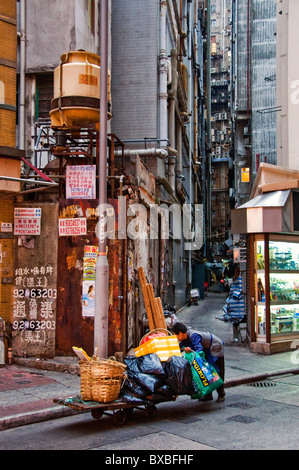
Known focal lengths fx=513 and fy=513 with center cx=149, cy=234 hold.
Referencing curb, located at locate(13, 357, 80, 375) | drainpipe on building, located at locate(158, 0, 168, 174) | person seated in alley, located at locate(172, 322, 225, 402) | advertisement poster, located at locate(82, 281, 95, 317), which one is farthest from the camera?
drainpipe on building, located at locate(158, 0, 168, 174)

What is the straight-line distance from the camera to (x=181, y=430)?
22.2 feet

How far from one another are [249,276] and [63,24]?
890 cm

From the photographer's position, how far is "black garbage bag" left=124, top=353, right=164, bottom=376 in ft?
23.9

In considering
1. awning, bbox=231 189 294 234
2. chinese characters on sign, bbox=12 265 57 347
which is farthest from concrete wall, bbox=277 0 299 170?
chinese characters on sign, bbox=12 265 57 347

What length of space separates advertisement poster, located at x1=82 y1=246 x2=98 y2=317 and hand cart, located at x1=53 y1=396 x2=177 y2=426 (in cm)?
361

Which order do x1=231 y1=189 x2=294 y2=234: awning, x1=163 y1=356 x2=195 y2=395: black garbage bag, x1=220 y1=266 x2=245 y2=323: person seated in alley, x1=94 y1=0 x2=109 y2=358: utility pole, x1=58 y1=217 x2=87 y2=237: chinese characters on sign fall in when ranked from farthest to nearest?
x1=220 y1=266 x2=245 y2=323: person seated in alley
x1=231 y1=189 x2=294 y2=234: awning
x1=58 y1=217 x2=87 y2=237: chinese characters on sign
x1=94 y1=0 x2=109 y2=358: utility pole
x1=163 y1=356 x2=195 y2=395: black garbage bag

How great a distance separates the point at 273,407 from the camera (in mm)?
8258

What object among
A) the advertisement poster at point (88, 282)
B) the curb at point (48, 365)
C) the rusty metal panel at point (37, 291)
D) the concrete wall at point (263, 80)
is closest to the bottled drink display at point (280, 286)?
the advertisement poster at point (88, 282)

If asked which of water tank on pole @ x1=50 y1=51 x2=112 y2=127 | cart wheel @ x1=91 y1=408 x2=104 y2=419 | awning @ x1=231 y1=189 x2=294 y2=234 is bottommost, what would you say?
cart wheel @ x1=91 y1=408 x2=104 y2=419

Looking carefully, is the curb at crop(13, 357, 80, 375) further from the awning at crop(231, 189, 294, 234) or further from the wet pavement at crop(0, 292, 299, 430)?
the awning at crop(231, 189, 294, 234)

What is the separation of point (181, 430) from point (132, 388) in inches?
35.3

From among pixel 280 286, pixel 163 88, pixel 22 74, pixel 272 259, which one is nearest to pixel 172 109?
pixel 163 88
